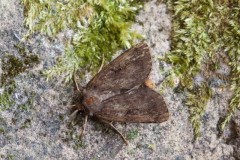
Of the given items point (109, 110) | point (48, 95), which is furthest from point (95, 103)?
point (48, 95)

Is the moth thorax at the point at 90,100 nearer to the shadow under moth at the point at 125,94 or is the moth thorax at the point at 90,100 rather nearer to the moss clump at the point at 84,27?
the shadow under moth at the point at 125,94

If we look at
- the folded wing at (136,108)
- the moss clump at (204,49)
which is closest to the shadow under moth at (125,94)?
the folded wing at (136,108)

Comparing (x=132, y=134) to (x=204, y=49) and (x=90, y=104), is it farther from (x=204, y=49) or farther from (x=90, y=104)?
(x=204, y=49)

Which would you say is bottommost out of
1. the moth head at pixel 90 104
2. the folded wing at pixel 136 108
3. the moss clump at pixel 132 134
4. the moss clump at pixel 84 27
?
the moss clump at pixel 132 134

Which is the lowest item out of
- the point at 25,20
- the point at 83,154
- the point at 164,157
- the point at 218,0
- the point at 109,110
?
the point at 164,157

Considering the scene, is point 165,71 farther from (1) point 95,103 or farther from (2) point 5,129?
(2) point 5,129

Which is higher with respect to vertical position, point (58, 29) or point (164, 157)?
point (58, 29)
